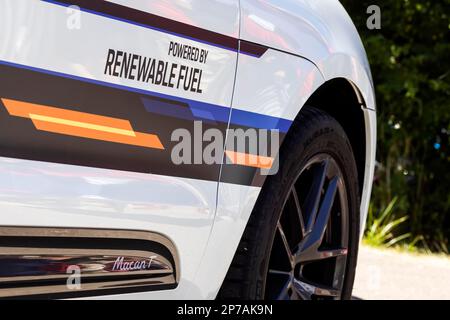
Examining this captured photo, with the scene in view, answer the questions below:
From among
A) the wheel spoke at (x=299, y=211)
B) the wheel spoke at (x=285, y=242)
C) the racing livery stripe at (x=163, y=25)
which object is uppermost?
the racing livery stripe at (x=163, y=25)

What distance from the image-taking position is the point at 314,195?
11.0 feet

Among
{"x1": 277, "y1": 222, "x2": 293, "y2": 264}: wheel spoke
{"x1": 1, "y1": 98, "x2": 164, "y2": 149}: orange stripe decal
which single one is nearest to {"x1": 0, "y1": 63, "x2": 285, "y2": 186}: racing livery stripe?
{"x1": 1, "y1": 98, "x2": 164, "y2": 149}: orange stripe decal

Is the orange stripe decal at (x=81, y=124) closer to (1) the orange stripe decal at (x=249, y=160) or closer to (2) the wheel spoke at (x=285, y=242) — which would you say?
(1) the orange stripe decal at (x=249, y=160)

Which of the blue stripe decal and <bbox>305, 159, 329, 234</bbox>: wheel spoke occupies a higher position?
the blue stripe decal

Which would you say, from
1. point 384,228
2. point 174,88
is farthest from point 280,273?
point 384,228

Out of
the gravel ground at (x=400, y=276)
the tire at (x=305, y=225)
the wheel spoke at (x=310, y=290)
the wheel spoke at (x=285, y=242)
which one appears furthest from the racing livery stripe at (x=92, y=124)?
the gravel ground at (x=400, y=276)

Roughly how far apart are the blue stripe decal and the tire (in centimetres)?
19

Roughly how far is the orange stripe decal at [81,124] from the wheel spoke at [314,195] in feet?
3.41

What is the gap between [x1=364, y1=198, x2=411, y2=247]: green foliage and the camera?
8.11 metres

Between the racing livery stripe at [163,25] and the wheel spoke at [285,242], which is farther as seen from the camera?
the wheel spoke at [285,242]

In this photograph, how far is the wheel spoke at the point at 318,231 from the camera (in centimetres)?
334

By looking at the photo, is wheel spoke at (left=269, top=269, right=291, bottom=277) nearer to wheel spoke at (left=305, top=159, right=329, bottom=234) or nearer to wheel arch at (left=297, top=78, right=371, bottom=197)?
wheel spoke at (left=305, top=159, right=329, bottom=234)

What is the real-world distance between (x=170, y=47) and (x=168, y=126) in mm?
203

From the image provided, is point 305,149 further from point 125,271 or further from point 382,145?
point 382,145
